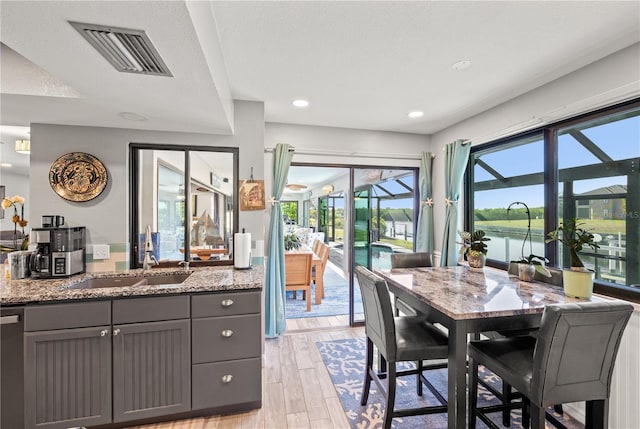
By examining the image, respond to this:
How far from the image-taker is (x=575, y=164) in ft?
7.31

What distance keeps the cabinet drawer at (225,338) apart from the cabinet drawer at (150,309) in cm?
13

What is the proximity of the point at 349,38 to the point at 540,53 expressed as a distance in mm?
1286

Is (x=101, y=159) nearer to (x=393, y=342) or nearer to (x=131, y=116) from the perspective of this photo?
(x=131, y=116)

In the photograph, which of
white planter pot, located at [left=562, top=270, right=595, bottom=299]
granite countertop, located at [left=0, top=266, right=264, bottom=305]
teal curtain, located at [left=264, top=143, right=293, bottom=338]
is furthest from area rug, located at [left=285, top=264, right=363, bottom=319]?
white planter pot, located at [left=562, top=270, right=595, bottom=299]

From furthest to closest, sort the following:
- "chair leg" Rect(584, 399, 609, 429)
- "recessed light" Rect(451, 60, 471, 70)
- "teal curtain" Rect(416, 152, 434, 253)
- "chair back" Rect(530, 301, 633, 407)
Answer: "teal curtain" Rect(416, 152, 434, 253) < "recessed light" Rect(451, 60, 471, 70) < "chair leg" Rect(584, 399, 609, 429) < "chair back" Rect(530, 301, 633, 407)

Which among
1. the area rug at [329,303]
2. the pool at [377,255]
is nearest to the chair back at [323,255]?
the area rug at [329,303]

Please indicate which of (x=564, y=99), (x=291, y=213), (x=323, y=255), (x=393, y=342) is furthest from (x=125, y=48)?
(x=323, y=255)

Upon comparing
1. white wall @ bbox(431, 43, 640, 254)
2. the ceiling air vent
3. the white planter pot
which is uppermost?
white wall @ bbox(431, 43, 640, 254)

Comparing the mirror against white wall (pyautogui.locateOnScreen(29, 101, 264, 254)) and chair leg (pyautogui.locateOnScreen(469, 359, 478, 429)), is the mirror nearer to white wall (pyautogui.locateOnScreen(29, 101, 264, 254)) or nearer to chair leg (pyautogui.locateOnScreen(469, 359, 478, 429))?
white wall (pyautogui.locateOnScreen(29, 101, 264, 254))

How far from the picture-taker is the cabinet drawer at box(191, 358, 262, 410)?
1926mm

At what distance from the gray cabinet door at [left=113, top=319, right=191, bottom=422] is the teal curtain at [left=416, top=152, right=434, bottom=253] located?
9.43 feet

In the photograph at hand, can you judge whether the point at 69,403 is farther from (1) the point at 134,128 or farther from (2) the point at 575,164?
(2) the point at 575,164

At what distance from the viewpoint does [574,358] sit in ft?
4.44

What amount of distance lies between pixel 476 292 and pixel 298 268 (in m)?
2.38
